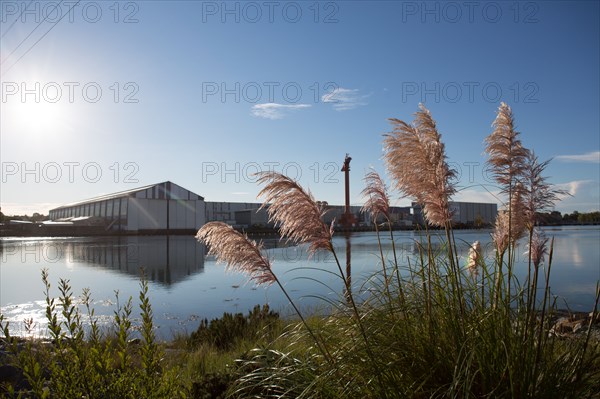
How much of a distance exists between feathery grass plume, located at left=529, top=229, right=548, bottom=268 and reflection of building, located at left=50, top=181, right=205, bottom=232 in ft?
168

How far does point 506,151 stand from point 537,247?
2.67 ft

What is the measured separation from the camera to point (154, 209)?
5472 cm

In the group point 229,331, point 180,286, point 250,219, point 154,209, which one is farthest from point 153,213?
point 229,331

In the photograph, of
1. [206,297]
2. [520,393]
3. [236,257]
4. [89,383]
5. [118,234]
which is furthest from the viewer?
[118,234]

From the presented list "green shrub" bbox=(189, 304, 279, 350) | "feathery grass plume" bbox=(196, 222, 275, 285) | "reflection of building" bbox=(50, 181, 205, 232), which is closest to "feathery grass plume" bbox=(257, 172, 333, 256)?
"feathery grass plume" bbox=(196, 222, 275, 285)

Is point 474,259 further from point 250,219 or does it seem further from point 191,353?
point 250,219

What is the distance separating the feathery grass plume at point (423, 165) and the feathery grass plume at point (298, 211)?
29.8 inches

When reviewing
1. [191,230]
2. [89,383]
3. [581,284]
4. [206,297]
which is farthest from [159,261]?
[191,230]

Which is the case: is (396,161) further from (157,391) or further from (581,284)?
(581,284)

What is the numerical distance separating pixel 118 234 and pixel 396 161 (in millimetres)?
57777

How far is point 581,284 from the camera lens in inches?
563

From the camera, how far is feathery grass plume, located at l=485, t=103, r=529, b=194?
3.56 metres

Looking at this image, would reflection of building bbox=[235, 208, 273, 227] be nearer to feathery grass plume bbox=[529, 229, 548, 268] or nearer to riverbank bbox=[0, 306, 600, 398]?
riverbank bbox=[0, 306, 600, 398]

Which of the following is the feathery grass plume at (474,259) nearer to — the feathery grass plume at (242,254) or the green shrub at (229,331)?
the feathery grass plume at (242,254)
